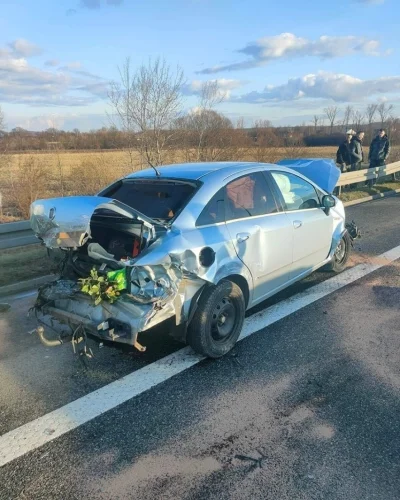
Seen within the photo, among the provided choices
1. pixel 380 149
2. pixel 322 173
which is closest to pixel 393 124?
pixel 380 149

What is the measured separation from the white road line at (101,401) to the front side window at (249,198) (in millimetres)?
1186

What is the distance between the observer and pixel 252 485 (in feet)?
8.12

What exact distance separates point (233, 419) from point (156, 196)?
2.10m

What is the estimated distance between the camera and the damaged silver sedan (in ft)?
11.1

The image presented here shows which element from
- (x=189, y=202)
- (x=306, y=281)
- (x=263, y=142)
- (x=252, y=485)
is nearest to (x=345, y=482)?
(x=252, y=485)

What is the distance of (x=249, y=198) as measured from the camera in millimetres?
4383

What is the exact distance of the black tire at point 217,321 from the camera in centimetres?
367

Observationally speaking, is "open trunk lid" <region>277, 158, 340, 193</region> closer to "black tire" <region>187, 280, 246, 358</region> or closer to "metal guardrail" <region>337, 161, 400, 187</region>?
"metal guardrail" <region>337, 161, 400, 187</region>

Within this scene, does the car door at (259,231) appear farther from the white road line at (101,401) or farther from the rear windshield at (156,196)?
the rear windshield at (156,196)

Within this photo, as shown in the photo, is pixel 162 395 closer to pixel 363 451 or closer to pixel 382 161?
pixel 363 451

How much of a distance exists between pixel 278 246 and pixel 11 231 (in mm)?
3956

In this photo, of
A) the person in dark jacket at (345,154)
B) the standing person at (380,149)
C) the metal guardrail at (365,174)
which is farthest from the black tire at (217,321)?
the standing person at (380,149)

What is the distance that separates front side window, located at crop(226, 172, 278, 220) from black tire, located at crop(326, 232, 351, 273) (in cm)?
194

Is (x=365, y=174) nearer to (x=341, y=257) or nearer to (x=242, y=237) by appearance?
(x=341, y=257)
